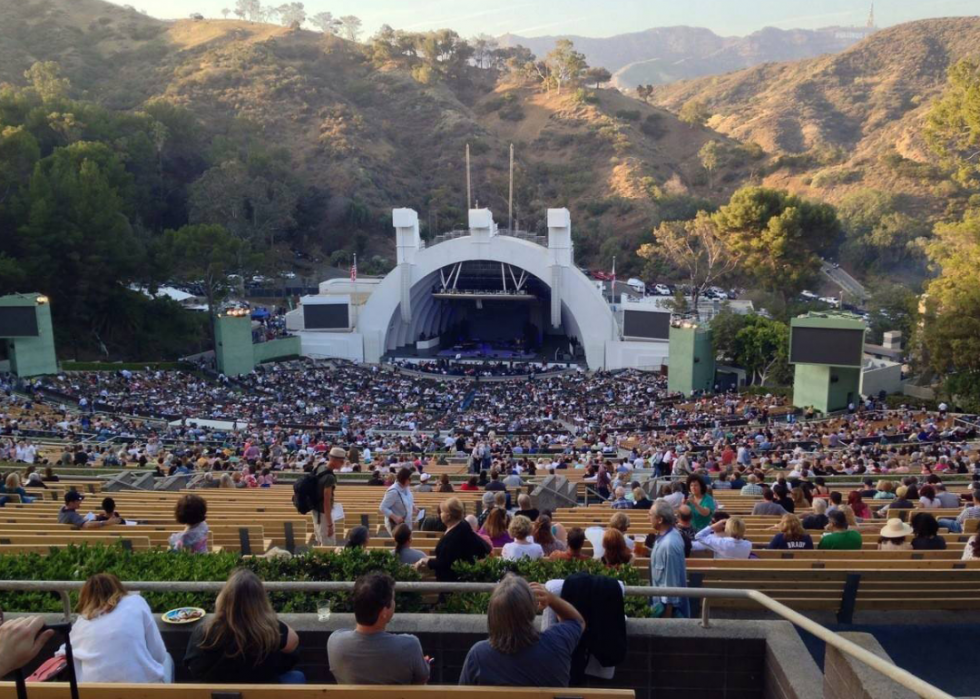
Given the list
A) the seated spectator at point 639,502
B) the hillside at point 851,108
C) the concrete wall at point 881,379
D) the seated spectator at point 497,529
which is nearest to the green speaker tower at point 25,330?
the seated spectator at point 639,502

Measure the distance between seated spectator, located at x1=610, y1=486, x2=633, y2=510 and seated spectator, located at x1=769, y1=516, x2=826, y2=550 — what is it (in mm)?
3286

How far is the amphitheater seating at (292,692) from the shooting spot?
10.5 ft

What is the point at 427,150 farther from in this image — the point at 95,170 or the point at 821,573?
the point at 821,573

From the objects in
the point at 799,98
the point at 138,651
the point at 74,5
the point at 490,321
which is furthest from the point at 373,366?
the point at 799,98

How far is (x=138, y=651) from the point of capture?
3.73 meters

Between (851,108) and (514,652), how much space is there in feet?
433

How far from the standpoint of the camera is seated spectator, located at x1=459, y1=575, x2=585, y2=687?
3.46 meters

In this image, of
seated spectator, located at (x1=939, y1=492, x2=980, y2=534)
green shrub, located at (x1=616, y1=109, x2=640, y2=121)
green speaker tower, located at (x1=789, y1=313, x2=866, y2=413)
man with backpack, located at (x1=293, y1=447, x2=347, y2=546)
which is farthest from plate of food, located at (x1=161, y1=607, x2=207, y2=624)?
green shrub, located at (x1=616, y1=109, x2=640, y2=121)

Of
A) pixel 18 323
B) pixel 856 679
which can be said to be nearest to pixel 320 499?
pixel 856 679

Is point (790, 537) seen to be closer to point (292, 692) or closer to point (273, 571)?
point (273, 571)

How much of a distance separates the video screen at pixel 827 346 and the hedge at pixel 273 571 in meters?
25.6

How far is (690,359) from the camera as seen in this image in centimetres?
3403

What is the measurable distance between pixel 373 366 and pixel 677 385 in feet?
47.0

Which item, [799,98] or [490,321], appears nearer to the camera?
[490,321]
